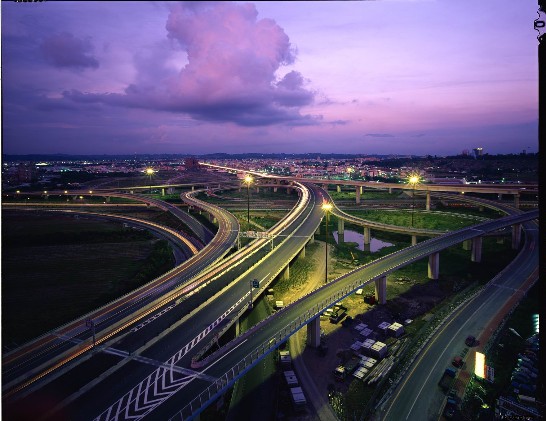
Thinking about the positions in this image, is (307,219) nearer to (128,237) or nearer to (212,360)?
(128,237)

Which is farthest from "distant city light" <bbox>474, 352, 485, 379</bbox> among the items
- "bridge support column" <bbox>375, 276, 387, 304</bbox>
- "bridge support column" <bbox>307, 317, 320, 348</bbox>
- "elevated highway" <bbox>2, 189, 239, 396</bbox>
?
"elevated highway" <bbox>2, 189, 239, 396</bbox>

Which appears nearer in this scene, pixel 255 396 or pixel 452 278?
pixel 255 396

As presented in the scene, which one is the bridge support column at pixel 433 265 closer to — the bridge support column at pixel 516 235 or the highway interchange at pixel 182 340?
the highway interchange at pixel 182 340

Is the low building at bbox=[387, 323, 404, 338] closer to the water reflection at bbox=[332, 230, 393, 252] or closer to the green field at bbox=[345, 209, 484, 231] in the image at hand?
the water reflection at bbox=[332, 230, 393, 252]

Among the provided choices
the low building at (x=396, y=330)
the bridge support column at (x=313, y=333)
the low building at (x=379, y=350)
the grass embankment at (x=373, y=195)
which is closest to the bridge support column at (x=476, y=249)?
the low building at (x=396, y=330)

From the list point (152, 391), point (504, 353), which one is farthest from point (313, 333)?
point (504, 353)

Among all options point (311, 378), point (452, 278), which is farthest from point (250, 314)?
point (452, 278)

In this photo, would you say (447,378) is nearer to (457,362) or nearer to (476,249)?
(457,362)
